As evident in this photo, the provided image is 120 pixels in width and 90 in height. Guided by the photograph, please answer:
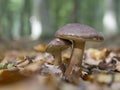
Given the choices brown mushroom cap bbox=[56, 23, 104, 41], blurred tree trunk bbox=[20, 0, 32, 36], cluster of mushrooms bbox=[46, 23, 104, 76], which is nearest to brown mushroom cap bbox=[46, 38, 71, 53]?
cluster of mushrooms bbox=[46, 23, 104, 76]

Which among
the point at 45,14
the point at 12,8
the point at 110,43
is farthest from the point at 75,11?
the point at 12,8

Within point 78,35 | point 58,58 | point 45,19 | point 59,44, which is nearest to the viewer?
point 78,35

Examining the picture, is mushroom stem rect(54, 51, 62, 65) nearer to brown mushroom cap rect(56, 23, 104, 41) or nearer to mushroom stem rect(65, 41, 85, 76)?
mushroom stem rect(65, 41, 85, 76)

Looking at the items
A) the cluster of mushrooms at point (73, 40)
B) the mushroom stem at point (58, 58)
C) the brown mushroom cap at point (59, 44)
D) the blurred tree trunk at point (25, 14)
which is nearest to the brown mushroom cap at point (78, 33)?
the cluster of mushrooms at point (73, 40)

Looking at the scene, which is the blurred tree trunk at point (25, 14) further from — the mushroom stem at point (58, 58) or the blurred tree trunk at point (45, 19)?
the mushroom stem at point (58, 58)

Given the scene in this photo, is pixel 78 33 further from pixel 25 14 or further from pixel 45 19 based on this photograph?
pixel 25 14

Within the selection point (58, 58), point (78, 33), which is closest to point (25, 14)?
point (58, 58)

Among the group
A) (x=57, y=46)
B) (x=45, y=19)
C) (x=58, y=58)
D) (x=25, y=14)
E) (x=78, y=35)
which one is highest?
(x=78, y=35)
